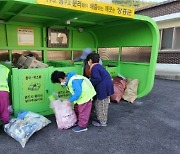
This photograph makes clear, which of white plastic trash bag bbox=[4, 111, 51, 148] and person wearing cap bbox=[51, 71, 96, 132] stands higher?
person wearing cap bbox=[51, 71, 96, 132]

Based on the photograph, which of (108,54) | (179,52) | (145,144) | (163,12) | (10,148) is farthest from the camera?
(163,12)

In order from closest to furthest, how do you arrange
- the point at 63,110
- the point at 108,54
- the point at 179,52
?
the point at 63,110 → the point at 108,54 → the point at 179,52

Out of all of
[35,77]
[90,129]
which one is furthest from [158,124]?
[35,77]

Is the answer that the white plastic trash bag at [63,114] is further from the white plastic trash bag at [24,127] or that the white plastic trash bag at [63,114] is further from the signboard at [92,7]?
the signboard at [92,7]

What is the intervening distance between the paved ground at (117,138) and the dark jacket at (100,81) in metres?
0.67

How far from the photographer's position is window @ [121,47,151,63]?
4878mm

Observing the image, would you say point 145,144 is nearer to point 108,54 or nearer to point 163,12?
point 108,54

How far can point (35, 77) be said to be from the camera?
11.8ft

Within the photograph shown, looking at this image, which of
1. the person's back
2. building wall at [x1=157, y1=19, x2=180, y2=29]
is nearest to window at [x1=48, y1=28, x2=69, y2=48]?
the person's back

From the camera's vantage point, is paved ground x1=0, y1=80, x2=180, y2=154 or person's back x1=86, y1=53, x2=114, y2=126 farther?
person's back x1=86, y1=53, x2=114, y2=126

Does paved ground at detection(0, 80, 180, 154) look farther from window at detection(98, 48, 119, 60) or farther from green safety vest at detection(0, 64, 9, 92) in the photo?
window at detection(98, 48, 119, 60)

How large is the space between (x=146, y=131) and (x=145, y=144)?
479 millimetres

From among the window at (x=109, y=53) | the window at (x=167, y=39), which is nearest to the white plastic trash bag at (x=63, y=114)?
the window at (x=109, y=53)

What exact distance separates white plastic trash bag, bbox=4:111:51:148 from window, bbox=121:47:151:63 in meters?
3.20
